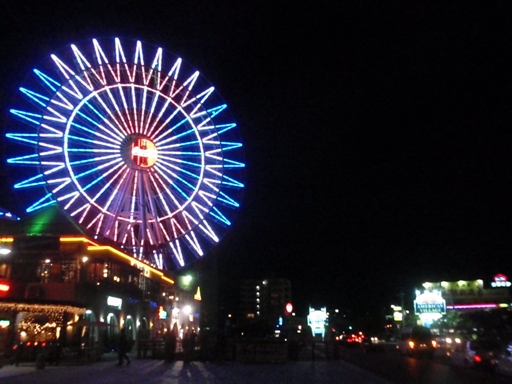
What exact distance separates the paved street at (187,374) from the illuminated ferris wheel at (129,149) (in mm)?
11695

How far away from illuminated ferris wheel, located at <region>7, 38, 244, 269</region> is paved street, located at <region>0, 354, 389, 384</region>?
38.4 ft

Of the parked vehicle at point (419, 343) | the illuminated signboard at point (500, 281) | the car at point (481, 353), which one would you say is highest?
the illuminated signboard at point (500, 281)

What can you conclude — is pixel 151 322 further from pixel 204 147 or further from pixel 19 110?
pixel 19 110

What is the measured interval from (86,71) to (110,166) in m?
5.50

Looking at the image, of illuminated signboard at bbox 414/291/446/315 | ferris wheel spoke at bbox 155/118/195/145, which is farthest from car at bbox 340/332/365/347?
ferris wheel spoke at bbox 155/118/195/145

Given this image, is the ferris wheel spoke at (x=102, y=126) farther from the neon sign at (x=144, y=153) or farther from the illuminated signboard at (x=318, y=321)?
the illuminated signboard at (x=318, y=321)

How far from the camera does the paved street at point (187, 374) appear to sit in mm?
19719

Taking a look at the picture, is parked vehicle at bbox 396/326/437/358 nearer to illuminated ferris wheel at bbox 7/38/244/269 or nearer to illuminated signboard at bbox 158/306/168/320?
illuminated ferris wheel at bbox 7/38/244/269

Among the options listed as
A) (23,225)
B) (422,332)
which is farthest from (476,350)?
(23,225)

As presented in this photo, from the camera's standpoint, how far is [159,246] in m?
39.1

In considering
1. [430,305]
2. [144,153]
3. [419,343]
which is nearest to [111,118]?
[144,153]

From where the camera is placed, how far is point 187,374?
72.9 feet

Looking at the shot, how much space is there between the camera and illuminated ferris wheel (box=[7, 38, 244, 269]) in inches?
1335

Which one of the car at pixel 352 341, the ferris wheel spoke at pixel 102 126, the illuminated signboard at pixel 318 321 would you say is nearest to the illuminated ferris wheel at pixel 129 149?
the ferris wheel spoke at pixel 102 126
